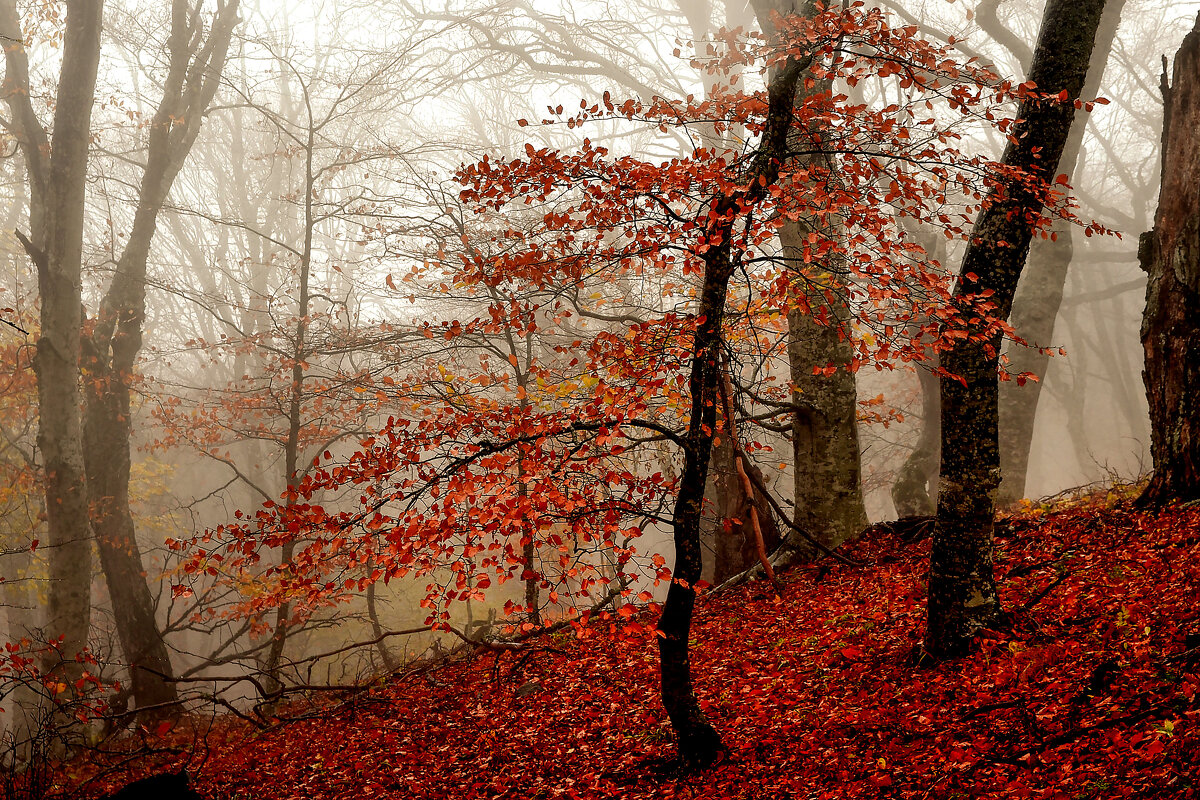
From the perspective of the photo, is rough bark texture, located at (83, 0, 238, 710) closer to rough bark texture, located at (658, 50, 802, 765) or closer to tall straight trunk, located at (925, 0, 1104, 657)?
rough bark texture, located at (658, 50, 802, 765)

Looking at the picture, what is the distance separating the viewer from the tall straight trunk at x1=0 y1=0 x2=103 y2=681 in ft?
28.8

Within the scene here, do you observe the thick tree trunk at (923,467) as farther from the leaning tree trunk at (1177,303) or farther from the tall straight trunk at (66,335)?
the tall straight trunk at (66,335)

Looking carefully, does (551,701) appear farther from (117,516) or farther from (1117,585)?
(117,516)

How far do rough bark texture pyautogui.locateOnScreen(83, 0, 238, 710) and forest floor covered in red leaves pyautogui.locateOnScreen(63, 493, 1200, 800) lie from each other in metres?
2.65

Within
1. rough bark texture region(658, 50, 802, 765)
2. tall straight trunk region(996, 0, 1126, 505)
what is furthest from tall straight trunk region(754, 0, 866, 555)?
rough bark texture region(658, 50, 802, 765)

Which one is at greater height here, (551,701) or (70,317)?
(70,317)

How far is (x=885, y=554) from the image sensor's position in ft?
26.8

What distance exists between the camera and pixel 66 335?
8859mm

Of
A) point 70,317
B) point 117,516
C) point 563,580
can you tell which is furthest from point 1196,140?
point 117,516

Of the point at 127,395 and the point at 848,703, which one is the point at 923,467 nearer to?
the point at 848,703

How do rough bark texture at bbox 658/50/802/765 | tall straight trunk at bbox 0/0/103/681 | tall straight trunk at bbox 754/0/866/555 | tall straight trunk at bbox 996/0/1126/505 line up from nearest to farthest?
1. rough bark texture at bbox 658/50/802/765
2. tall straight trunk at bbox 754/0/866/555
3. tall straight trunk at bbox 0/0/103/681
4. tall straight trunk at bbox 996/0/1126/505

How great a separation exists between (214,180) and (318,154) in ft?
19.2

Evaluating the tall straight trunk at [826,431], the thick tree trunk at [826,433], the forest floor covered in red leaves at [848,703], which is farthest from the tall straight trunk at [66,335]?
the thick tree trunk at [826,433]

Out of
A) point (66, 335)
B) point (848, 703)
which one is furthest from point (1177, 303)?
point (66, 335)
